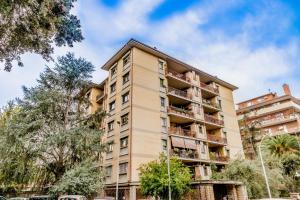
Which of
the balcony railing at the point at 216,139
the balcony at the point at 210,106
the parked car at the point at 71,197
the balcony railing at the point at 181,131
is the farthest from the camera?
the balcony at the point at 210,106

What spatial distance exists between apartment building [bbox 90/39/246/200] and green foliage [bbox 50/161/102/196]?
4.42 m

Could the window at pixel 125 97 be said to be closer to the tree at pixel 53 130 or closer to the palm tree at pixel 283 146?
the tree at pixel 53 130

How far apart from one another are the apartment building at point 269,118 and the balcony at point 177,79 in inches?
832

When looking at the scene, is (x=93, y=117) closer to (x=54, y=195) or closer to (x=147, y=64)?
(x=54, y=195)

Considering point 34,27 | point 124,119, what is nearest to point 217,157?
point 124,119

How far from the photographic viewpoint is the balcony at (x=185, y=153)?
3061 centimetres

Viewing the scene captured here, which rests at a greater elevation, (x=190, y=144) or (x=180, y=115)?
(x=180, y=115)

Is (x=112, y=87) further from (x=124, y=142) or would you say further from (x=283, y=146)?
(x=283, y=146)

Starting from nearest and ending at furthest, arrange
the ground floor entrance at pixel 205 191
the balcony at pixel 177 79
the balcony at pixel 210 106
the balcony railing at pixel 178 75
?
the ground floor entrance at pixel 205 191
the balcony at pixel 177 79
the balcony railing at pixel 178 75
the balcony at pixel 210 106

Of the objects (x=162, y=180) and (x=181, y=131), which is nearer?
(x=162, y=180)

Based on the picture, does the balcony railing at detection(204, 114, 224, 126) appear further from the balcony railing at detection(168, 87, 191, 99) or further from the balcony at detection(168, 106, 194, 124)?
the balcony railing at detection(168, 87, 191, 99)

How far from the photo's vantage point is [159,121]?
31516 millimetres

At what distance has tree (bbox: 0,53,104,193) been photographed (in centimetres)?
2141


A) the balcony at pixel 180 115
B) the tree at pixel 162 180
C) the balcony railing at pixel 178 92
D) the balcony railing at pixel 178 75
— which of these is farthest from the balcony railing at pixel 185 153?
the balcony railing at pixel 178 75
